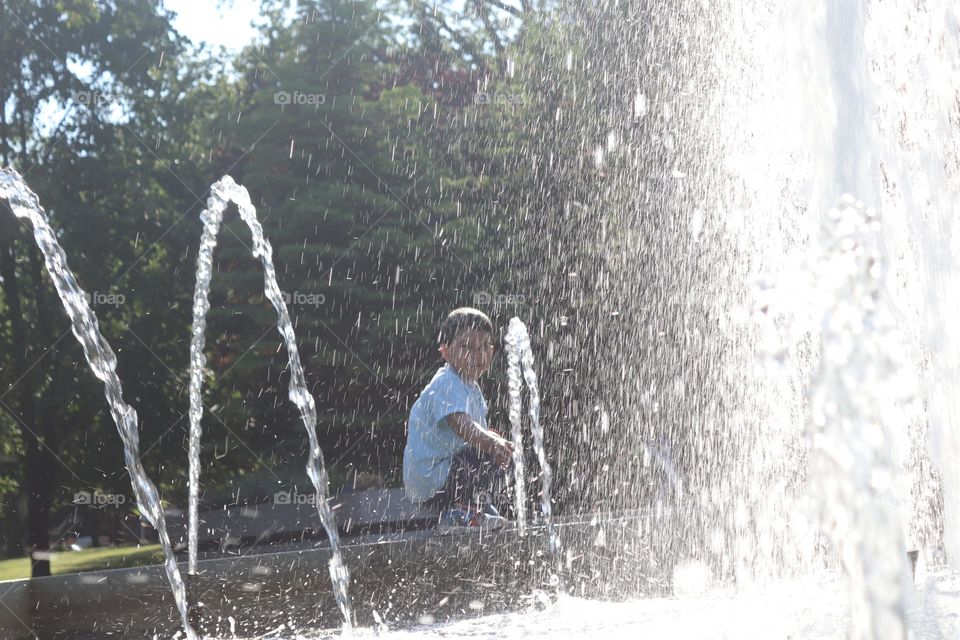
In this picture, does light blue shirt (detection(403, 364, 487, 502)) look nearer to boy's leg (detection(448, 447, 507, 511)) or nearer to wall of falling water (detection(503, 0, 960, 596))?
boy's leg (detection(448, 447, 507, 511))

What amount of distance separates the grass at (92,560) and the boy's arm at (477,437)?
4.96 m

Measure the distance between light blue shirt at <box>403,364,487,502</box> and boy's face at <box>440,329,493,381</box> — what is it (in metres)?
0.07

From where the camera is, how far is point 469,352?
4469mm

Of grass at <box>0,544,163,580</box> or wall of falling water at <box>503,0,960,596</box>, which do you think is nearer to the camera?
wall of falling water at <box>503,0,960,596</box>

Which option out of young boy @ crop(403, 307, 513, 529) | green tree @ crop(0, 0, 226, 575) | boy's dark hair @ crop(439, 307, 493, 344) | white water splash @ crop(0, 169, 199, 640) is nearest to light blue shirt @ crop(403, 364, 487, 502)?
young boy @ crop(403, 307, 513, 529)

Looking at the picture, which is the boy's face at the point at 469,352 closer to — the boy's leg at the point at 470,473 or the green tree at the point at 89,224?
the boy's leg at the point at 470,473

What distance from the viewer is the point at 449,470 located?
14.2 feet

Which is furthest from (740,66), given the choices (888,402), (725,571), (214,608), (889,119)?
(888,402)

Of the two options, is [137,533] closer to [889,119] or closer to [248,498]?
[248,498]

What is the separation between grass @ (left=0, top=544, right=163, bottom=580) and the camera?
28.1 ft

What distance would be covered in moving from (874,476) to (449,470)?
310 cm

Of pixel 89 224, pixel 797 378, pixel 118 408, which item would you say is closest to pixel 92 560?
pixel 89 224

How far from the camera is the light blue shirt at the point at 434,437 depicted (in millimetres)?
4316

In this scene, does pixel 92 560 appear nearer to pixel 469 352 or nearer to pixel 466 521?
pixel 469 352
